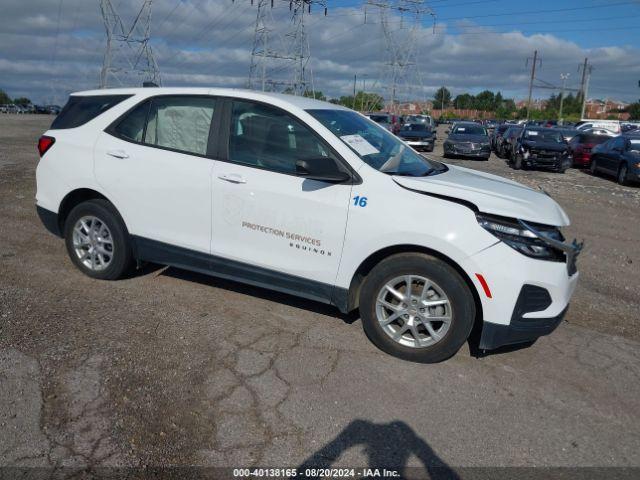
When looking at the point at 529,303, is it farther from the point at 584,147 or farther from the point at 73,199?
the point at 584,147

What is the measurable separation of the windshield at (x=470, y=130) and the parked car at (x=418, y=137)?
7.36 ft

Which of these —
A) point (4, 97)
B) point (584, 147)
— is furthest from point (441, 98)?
point (584, 147)

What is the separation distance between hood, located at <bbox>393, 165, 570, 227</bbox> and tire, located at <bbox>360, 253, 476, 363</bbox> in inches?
19.3

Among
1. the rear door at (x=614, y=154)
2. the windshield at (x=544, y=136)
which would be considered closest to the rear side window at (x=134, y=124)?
the rear door at (x=614, y=154)

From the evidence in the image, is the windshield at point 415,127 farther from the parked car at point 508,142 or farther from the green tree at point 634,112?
the green tree at point 634,112

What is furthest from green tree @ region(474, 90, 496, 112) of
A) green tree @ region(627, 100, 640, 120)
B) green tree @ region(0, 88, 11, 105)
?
green tree @ region(0, 88, 11, 105)

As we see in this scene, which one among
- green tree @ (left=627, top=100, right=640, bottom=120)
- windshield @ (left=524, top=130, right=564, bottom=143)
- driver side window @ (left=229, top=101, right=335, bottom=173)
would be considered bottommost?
driver side window @ (left=229, top=101, right=335, bottom=173)

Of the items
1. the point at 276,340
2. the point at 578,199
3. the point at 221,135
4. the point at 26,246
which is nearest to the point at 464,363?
the point at 276,340

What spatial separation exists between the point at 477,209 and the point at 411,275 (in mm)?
650

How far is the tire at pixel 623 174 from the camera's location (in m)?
16.3

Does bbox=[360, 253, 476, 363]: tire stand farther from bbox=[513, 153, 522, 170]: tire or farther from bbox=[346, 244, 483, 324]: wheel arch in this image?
bbox=[513, 153, 522, 170]: tire

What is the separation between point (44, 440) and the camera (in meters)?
2.97

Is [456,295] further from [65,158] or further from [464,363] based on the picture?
[65,158]

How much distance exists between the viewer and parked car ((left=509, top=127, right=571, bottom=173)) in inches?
744
